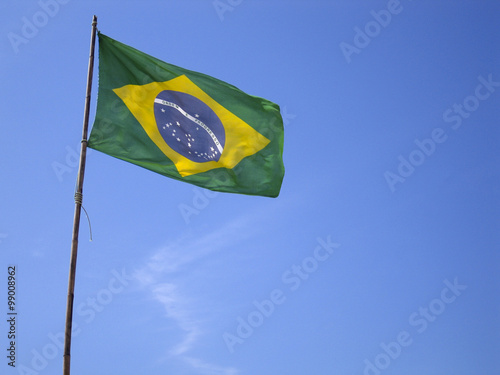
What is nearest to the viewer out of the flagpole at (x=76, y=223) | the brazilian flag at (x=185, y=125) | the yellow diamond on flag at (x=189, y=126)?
the flagpole at (x=76, y=223)

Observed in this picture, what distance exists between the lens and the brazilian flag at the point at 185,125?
1341 centimetres

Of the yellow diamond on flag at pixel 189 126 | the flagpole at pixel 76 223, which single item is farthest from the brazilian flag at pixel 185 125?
the flagpole at pixel 76 223

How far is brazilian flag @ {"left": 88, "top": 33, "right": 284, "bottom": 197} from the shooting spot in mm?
13406

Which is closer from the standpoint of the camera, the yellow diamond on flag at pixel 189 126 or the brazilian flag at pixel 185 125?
the brazilian flag at pixel 185 125

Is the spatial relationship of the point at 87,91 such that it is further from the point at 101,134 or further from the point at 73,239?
the point at 73,239

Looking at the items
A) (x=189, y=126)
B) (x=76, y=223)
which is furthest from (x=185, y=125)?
(x=76, y=223)

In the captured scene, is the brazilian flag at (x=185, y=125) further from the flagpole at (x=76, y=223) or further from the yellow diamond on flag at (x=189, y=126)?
the flagpole at (x=76, y=223)

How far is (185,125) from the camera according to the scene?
49.0 feet

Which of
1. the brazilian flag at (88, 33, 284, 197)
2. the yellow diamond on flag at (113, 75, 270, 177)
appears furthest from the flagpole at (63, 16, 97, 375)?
the yellow diamond on flag at (113, 75, 270, 177)

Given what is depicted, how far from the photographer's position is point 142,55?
14305 millimetres

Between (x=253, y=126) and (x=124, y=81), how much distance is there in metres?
4.07

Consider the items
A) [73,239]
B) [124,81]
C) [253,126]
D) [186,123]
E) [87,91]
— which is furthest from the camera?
[253,126]

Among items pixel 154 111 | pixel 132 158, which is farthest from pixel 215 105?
pixel 132 158

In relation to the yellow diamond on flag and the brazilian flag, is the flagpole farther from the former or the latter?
the yellow diamond on flag
